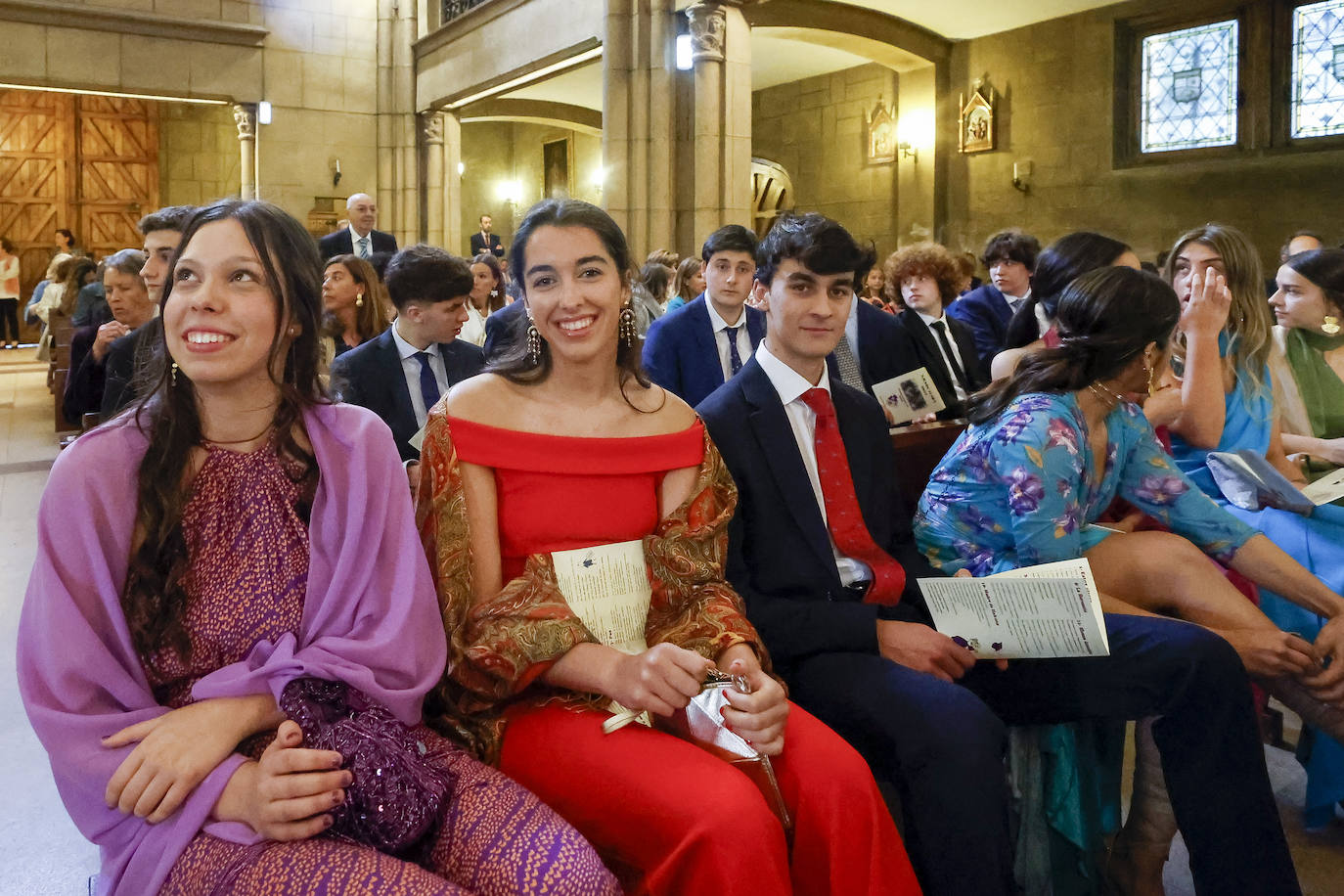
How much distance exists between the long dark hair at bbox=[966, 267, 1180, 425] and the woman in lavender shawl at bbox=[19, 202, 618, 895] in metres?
1.46

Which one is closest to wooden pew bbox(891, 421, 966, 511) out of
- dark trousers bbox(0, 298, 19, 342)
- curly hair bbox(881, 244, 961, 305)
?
curly hair bbox(881, 244, 961, 305)

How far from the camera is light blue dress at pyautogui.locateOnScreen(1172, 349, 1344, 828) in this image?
274 cm

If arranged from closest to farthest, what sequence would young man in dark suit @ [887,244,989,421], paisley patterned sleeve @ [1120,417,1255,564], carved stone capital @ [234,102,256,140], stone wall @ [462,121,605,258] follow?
1. paisley patterned sleeve @ [1120,417,1255,564]
2. young man in dark suit @ [887,244,989,421]
3. carved stone capital @ [234,102,256,140]
4. stone wall @ [462,121,605,258]

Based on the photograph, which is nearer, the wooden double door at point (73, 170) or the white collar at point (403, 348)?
the white collar at point (403, 348)

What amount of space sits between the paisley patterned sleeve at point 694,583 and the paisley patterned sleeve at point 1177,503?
109 cm

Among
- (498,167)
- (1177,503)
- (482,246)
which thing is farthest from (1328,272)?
(498,167)

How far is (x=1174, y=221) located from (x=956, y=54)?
3.24 meters

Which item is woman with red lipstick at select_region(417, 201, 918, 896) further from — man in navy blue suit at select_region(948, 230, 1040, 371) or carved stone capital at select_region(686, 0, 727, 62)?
carved stone capital at select_region(686, 0, 727, 62)

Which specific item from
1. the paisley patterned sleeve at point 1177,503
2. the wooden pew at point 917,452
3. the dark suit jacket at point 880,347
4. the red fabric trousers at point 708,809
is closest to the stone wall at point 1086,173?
the dark suit jacket at point 880,347

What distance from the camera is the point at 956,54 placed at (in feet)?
40.3

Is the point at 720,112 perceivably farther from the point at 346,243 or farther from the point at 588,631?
the point at 588,631

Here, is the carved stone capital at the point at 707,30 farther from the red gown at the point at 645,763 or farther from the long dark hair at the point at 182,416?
the long dark hair at the point at 182,416

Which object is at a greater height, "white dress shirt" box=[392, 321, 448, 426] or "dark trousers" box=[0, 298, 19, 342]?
"dark trousers" box=[0, 298, 19, 342]

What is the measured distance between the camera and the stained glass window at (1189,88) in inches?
402
